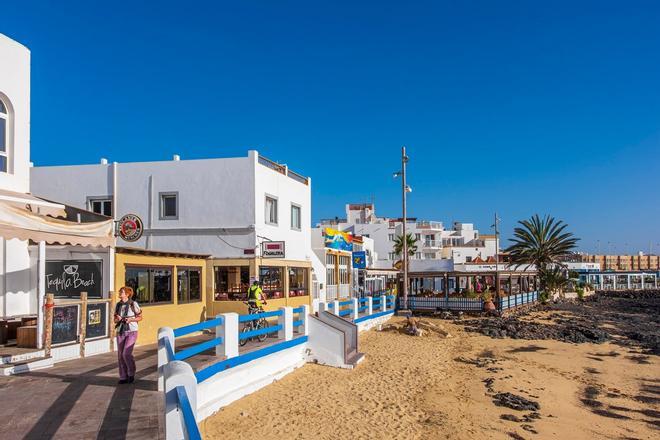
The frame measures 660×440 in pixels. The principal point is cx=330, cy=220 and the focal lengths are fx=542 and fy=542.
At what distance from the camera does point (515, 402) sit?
12258 millimetres

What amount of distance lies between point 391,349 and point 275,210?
8.24m

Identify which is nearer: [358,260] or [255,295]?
[255,295]

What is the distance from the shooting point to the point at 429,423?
33.8 feet

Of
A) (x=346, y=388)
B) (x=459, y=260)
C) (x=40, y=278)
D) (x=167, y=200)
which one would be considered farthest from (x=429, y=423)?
(x=459, y=260)

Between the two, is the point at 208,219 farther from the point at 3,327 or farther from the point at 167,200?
the point at 3,327

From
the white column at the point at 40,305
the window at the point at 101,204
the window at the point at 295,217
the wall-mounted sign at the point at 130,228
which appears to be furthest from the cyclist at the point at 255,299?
the window at the point at 101,204

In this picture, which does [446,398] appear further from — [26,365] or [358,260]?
[358,260]

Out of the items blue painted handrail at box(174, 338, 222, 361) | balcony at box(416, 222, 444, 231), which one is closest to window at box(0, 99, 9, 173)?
blue painted handrail at box(174, 338, 222, 361)

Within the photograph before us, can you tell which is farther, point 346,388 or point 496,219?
point 496,219

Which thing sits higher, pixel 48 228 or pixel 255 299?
pixel 48 228

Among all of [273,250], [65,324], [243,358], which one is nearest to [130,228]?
[273,250]

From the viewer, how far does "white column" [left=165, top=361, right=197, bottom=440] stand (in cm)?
430

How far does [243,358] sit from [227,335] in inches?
25.1

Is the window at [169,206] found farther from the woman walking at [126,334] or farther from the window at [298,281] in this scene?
the woman walking at [126,334]
